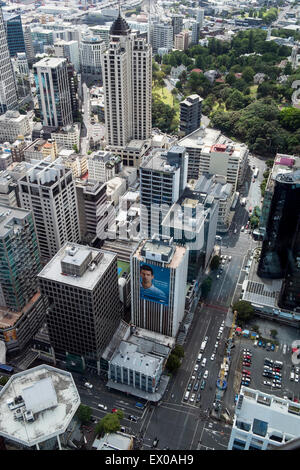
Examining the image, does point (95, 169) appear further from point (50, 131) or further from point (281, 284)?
point (281, 284)

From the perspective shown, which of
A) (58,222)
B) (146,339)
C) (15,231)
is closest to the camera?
(15,231)

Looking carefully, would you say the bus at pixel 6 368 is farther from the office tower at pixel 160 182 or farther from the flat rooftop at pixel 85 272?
the office tower at pixel 160 182

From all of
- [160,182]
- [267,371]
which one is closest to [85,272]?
[160,182]

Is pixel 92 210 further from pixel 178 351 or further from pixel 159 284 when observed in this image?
pixel 178 351

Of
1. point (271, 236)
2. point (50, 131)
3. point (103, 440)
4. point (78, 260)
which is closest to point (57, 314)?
point (78, 260)

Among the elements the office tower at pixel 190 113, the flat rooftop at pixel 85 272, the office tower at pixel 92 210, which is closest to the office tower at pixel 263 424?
the flat rooftop at pixel 85 272
